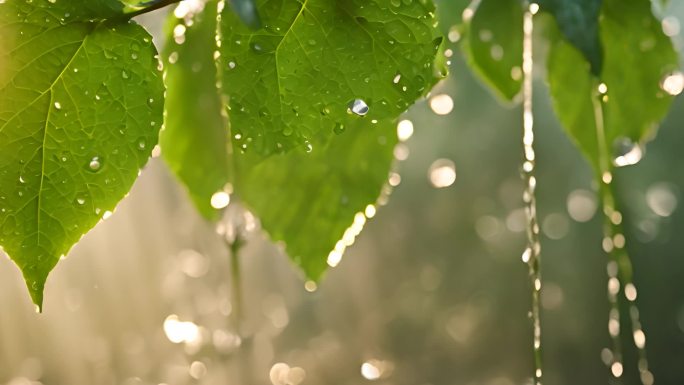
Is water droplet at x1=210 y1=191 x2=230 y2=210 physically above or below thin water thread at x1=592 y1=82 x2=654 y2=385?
above

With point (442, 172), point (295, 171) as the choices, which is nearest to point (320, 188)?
point (295, 171)

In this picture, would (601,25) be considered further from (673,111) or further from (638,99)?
(673,111)

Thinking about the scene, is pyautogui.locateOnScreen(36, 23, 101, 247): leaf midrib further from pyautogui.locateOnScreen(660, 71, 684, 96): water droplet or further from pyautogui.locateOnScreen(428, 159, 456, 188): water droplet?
pyautogui.locateOnScreen(428, 159, 456, 188): water droplet

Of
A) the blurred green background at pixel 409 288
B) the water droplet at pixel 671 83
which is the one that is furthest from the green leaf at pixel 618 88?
the blurred green background at pixel 409 288

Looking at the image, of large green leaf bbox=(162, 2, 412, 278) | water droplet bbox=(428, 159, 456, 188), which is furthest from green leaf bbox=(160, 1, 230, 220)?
water droplet bbox=(428, 159, 456, 188)

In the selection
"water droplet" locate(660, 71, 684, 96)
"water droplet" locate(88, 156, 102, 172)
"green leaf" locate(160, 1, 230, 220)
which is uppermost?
"water droplet" locate(660, 71, 684, 96)

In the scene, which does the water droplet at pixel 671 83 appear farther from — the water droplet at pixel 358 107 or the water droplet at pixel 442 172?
the water droplet at pixel 442 172

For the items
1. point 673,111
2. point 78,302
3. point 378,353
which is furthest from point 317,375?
point 673,111
